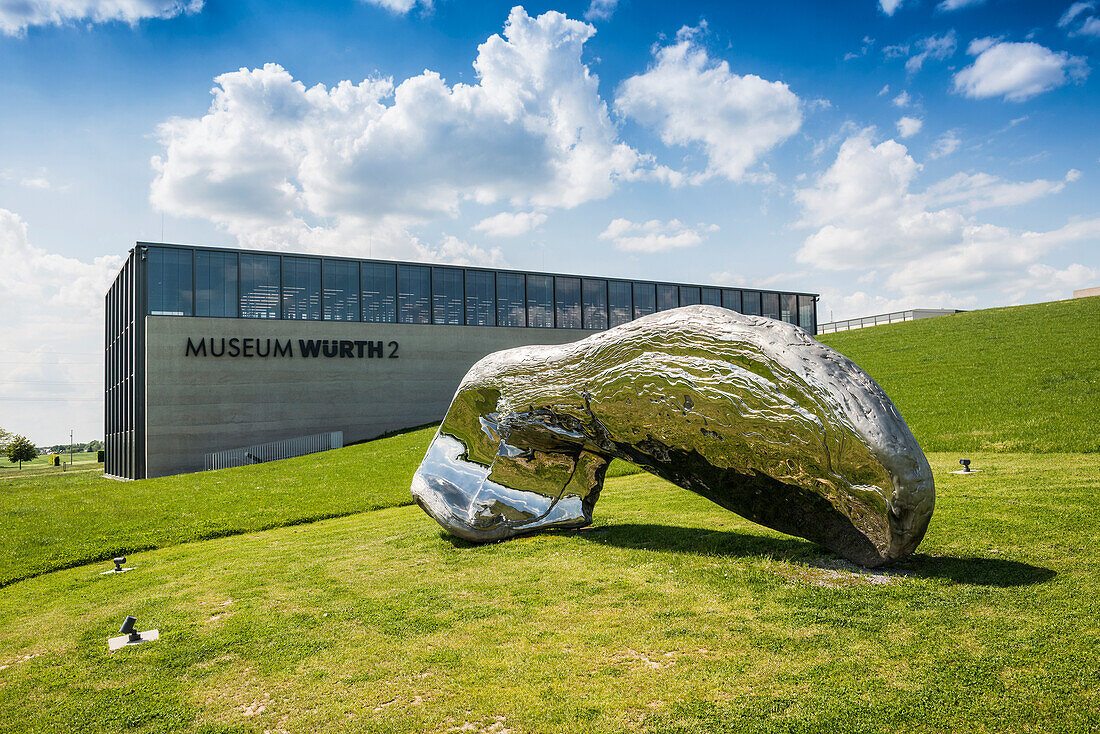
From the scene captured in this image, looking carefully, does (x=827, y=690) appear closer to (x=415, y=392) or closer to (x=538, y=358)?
(x=538, y=358)

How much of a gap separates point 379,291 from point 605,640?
35.9m

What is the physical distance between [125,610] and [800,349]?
9.08m

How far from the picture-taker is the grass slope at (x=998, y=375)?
61.6 feet

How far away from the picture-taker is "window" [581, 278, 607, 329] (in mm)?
46062

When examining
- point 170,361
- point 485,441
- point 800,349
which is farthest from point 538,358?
point 170,361

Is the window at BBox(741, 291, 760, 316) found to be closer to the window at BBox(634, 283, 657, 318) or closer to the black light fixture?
the window at BBox(634, 283, 657, 318)

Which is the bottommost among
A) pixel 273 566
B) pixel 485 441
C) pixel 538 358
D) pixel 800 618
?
pixel 273 566

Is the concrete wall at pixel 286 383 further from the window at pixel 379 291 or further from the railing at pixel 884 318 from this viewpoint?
the railing at pixel 884 318

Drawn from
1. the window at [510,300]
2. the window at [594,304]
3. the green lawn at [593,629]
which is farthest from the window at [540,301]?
the green lawn at [593,629]

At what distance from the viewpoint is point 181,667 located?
6238 mm

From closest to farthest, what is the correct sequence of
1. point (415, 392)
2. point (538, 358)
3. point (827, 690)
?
point (827, 690) < point (538, 358) < point (415, 392)

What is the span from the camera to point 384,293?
39812 millimetres

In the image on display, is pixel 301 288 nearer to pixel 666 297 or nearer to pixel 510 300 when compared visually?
pixel 510 300

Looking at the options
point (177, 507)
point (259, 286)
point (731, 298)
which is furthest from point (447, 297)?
point (177, 507)
